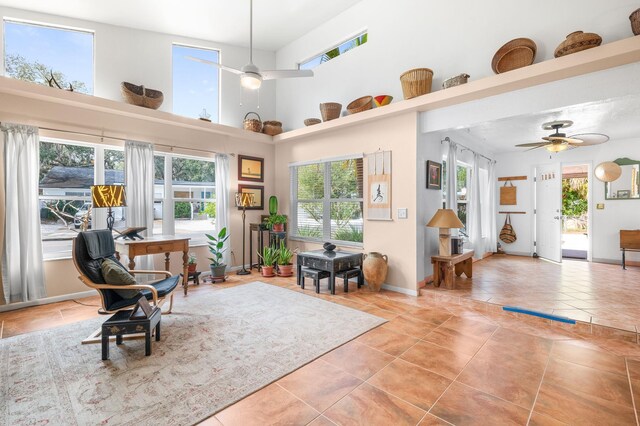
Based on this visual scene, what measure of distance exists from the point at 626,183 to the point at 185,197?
8784mm

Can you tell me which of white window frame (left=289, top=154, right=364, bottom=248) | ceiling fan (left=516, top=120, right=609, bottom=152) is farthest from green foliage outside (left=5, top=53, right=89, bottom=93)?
ceiling fan (left=516, top=120, right=609, bottom=152)

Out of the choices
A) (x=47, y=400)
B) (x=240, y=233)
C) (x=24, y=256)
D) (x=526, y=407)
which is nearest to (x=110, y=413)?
(x=47, y=400)

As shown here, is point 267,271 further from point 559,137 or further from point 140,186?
point 559,137

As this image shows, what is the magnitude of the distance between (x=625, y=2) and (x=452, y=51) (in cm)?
167

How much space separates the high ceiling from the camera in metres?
4.16

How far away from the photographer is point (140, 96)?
14.4ft

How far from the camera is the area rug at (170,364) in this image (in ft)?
5.89

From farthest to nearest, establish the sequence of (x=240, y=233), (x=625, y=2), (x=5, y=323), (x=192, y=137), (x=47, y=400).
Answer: (x=240, y=233) < (x=192, y=137) < (x=5, y=323) < (x=625, y=2) < (x=47, y=400)

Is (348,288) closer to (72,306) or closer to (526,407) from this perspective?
(526,407)

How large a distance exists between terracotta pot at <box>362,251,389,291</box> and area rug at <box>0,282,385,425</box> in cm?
83

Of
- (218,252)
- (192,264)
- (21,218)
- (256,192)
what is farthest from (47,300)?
(256,192)

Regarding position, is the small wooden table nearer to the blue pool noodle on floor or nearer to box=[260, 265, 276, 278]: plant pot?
the blue pool noodle on floor

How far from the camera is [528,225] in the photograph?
7.04 metres

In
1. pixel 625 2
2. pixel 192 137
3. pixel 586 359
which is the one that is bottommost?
pixel 586 359
